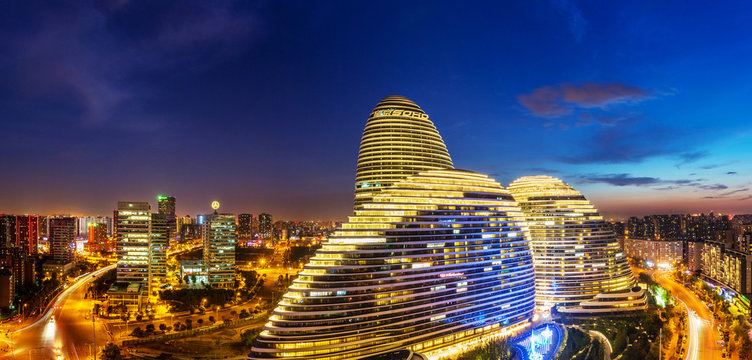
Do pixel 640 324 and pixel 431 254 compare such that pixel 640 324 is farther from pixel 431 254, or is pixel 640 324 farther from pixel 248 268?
pixel 248 268

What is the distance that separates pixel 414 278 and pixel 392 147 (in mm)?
34315

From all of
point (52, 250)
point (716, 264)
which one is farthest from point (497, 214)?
point (52, 250)

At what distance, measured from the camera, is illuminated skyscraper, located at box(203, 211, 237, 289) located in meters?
138

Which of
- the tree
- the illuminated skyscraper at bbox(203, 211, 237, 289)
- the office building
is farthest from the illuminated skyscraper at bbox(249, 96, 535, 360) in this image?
the illuminated skyscraper at bbox(203, 211, 237, 289)

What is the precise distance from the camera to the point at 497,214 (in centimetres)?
7181

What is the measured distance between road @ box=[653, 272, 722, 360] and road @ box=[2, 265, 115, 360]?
9267 centimetres

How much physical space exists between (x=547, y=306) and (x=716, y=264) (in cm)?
7544

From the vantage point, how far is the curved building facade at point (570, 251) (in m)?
93.5

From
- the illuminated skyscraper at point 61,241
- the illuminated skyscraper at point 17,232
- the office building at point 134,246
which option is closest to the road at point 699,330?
the office building at point 134,246

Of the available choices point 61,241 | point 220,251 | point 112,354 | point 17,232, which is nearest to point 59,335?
point 112,354

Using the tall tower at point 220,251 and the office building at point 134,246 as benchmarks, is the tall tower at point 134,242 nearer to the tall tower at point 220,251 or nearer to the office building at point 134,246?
the office building at point 134,246

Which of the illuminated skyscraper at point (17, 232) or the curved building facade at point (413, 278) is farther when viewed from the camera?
the illuminated skyscraper at point (17, 232)

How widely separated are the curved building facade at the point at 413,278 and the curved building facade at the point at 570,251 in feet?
70.0

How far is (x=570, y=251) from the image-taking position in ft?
314
